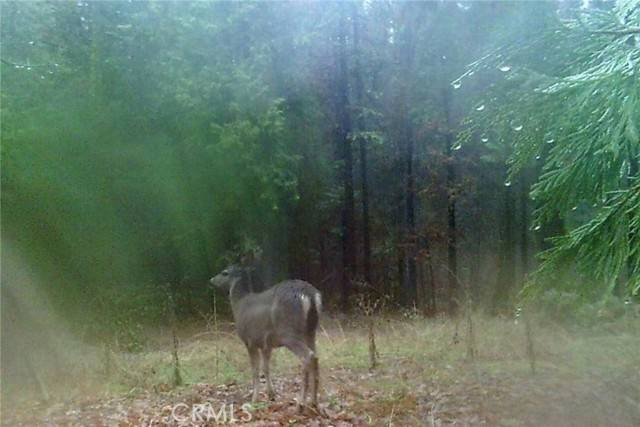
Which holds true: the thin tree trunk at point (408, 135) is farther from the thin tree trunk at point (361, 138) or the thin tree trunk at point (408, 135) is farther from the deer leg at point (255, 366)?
the deer leg at point (255, 366)

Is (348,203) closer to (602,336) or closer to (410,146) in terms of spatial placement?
(410,146)

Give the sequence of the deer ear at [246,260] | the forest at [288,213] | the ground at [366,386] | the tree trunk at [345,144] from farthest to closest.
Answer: the tree trunk at [345,144], the deer ear at [246,260], the forest at [288,213], the ground at [366,386]

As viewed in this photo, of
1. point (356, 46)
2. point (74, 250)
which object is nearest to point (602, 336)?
point (356, 46)

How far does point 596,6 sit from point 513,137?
3.86ft

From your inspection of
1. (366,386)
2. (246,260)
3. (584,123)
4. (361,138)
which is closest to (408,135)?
(361,138)

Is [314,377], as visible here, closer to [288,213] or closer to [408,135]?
[288,213]

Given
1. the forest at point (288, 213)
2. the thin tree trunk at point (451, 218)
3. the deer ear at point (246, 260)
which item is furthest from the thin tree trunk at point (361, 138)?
the deer ear at point (246, 260)

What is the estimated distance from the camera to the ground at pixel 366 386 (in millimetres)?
3188

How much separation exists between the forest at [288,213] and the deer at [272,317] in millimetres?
30

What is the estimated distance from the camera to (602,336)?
14.0ft

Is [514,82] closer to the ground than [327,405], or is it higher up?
higher up

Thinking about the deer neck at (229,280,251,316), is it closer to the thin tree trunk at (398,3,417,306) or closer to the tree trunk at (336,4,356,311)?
the tree trunk at (336,4,356,311)

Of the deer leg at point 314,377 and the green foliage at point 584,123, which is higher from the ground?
the green foliage at point 584,123

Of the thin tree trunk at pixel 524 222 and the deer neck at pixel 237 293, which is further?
the thin tree trunk at pixel 524 222
